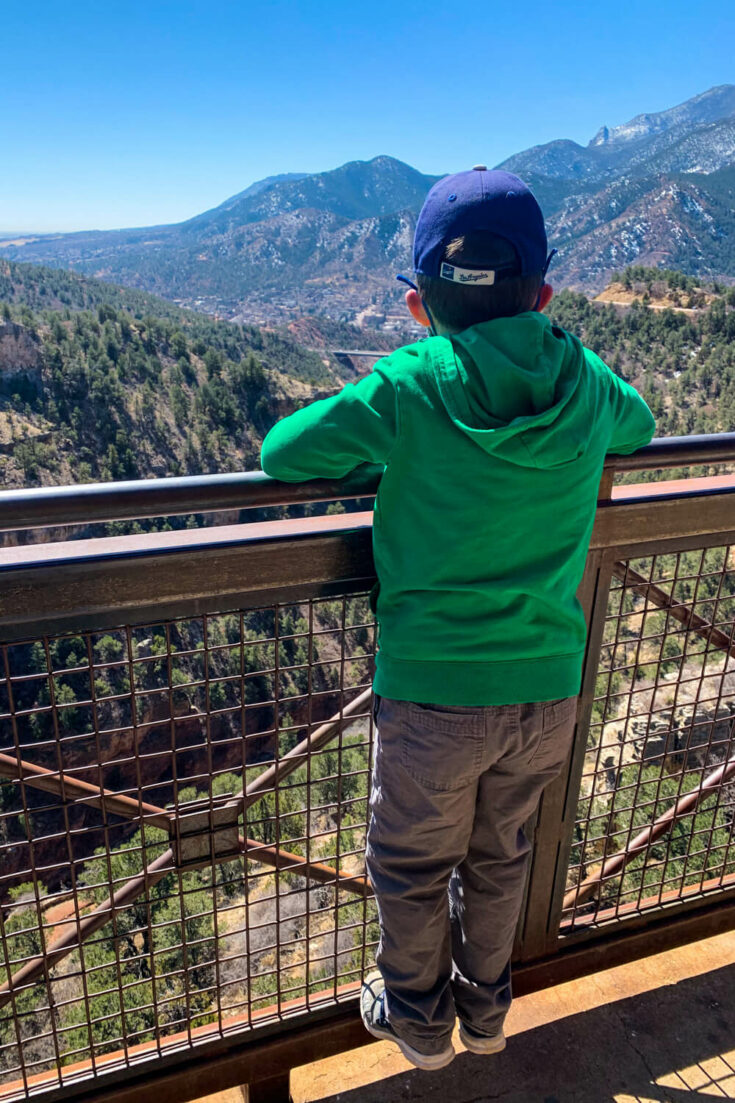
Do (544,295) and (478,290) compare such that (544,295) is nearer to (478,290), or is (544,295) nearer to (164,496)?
(478,290)

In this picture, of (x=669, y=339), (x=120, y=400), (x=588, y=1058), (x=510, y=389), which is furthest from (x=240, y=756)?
(x=669, y=339)

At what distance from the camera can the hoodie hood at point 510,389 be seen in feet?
3.58

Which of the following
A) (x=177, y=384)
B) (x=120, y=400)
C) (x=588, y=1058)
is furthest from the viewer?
(x=177, y=384)

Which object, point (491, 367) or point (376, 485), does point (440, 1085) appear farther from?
point (491, 367)

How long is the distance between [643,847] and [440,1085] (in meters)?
0.69

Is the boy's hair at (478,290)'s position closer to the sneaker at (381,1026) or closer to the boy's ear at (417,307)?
the boy's ear at (417,307)

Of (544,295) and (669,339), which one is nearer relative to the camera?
(544,295)

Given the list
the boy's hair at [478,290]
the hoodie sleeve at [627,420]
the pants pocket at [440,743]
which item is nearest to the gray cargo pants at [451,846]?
the pants pocket at [440,743]

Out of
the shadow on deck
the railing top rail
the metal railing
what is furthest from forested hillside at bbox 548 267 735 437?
the railing top rail

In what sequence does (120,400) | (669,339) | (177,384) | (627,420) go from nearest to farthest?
1. (627,420)
2. (120,400)
3. (177,384)
4. (669,339)

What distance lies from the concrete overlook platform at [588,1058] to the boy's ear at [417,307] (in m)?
1.59

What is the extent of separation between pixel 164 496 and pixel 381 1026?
104 centimetres

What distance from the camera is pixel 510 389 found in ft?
3.64

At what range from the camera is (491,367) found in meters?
1.09
